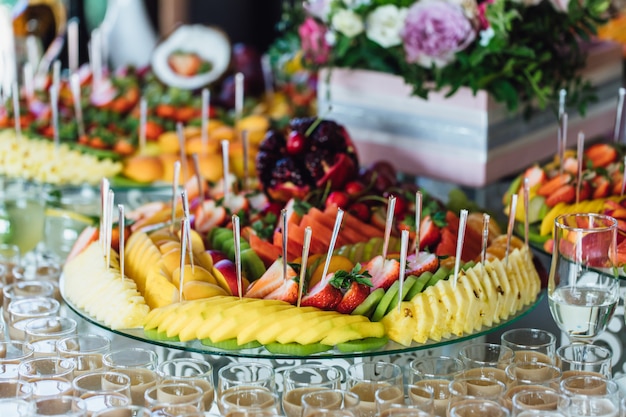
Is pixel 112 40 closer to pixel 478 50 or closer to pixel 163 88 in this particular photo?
pixel 163 88

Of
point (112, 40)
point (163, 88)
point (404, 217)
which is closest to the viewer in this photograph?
point (404, 217)

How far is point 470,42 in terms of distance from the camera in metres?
2.78

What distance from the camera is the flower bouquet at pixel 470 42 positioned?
9.01 ft

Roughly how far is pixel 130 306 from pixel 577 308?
0.87 meters

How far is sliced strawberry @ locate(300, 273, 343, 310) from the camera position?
190 cm

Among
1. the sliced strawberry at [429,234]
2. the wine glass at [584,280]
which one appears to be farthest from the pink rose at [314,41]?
the wine glass at [584,280]

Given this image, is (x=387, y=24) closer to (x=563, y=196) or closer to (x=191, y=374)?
(x=563, y=196)

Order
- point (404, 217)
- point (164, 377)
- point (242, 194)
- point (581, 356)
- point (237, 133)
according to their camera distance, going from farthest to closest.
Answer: point (237, 133)
point (242, 194)
point (404, 217)
point (581, 356)
point (164, 377)

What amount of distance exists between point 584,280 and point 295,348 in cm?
58

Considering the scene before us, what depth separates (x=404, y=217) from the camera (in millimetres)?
2396

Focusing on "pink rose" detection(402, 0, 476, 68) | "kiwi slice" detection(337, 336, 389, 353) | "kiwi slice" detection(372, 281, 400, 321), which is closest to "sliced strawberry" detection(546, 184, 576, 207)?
"pink rose" detection(402, 0, 476, 68)

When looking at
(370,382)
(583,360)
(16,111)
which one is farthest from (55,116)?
(583,360)

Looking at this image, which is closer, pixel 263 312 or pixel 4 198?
pixel 263 312

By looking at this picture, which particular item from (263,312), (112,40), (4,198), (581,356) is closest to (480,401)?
(581,356)
